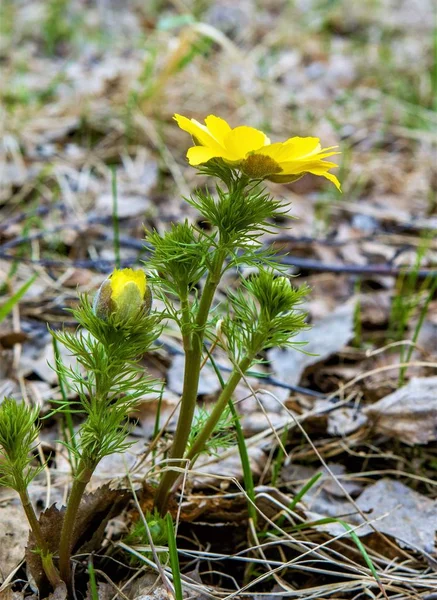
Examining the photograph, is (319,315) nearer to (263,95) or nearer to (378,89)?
(263,95)

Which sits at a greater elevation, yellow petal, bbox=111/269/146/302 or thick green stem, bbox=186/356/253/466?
yellow petal, bbox=111/269/146/302

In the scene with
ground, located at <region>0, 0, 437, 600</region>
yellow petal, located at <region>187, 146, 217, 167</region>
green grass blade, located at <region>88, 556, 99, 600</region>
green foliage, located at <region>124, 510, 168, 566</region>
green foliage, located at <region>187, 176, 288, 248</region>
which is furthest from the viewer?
ground, located at <region>0, 0, 437, 600</region>

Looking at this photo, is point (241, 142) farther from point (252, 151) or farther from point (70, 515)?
point (70, 515)

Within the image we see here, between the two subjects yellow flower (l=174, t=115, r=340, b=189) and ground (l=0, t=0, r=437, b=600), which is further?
ground (l=0, t=0, r=437, b=600)

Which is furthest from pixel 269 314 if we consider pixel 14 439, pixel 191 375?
pixel 14 439

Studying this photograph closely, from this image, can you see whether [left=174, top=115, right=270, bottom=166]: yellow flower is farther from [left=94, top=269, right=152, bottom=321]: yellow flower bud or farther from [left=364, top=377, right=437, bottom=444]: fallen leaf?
[left=364, top=377, right=437, bottom=444]: fallen leaf

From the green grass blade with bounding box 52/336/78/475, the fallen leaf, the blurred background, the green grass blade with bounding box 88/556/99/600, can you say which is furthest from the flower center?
the blurred background

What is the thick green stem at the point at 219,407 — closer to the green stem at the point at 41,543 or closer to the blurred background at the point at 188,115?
the green stem at the point at 41,543
